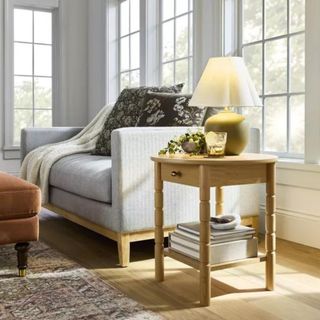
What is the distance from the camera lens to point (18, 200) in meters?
2.22

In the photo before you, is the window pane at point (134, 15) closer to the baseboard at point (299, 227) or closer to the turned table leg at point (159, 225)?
the baseboard at point (299, 227)

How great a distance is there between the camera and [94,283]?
7.11ft

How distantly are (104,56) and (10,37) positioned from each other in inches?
38.4

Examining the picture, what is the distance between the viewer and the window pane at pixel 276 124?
310 cm

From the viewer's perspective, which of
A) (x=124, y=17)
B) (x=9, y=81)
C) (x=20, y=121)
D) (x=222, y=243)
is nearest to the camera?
(x=222, y=243)

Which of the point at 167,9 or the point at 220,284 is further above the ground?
the point at 167,9

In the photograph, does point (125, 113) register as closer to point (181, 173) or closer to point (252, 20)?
point (252, 20)

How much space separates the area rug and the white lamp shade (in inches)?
34.5

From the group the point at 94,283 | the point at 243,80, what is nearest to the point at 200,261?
the point at 94,283

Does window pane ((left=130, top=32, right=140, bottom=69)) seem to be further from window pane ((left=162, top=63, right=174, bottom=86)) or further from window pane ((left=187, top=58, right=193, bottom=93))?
window pane ((left=187, top=58, right=193, bottom=93))

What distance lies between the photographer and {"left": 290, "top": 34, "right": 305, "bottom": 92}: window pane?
117 inches

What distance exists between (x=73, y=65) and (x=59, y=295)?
3.75m

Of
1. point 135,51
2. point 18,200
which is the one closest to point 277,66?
point 18,200

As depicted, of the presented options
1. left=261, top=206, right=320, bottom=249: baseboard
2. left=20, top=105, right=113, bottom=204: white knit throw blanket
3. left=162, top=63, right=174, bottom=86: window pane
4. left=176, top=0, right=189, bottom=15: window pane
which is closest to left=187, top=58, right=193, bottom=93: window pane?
left=162, top=63, right=174, bottom=86: window pane
